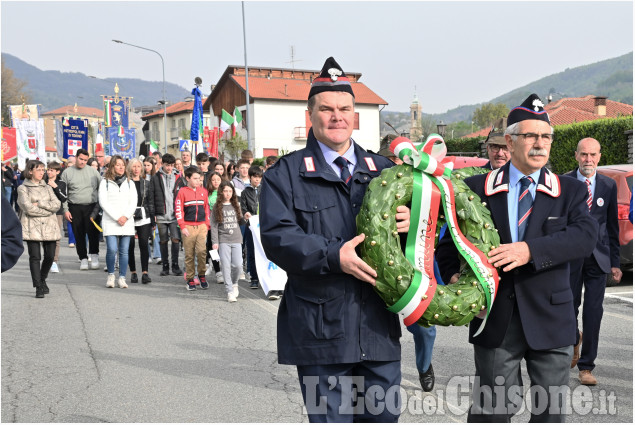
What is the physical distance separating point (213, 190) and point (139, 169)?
142cm

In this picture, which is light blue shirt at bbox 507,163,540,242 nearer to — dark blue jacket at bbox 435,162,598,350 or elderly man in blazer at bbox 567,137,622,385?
dark blue jacket at bbox 435,162,598,350

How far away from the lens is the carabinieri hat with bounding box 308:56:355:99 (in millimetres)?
3354

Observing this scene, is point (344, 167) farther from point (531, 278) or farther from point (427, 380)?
point (427, 380)

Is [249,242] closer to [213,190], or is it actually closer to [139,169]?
[213,190]

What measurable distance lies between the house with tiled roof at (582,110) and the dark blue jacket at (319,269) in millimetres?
61050

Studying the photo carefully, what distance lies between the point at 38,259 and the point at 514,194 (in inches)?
320

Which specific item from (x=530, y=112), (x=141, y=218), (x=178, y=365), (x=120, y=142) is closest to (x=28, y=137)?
(x=120, y=142)

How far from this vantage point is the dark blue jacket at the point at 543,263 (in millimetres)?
3451

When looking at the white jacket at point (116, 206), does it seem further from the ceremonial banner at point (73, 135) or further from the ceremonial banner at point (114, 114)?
the ceremonial banner at point (114, 114)

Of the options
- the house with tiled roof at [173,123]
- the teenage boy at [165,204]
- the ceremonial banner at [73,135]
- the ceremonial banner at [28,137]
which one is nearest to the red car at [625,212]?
the teenage boy at [165,204]

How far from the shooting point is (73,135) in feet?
86.8

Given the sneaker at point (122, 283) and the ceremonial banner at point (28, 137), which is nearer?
the sneaker at point (122, 283)

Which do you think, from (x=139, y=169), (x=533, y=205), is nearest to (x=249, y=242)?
(x=139, y=169)

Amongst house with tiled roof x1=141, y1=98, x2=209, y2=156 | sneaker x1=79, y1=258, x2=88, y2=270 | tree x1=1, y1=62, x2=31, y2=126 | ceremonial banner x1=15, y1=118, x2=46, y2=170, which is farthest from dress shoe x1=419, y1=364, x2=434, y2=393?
tree x1=1, y1=62, x2=31, y2=126
